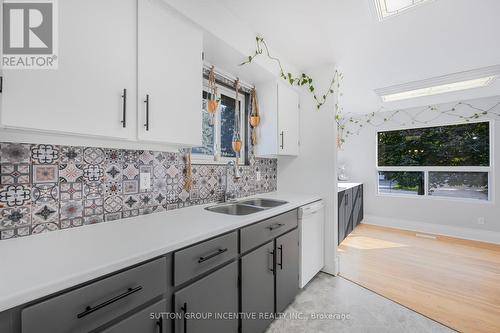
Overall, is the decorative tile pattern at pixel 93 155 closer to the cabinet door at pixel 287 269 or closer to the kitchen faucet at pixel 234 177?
the kitchen faucet at pixel 234 177

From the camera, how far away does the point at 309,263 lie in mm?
2180

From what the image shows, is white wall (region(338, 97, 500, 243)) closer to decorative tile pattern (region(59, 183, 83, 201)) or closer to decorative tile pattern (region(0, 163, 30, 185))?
decorative tile pattern (region(59, 183, 83, 201))

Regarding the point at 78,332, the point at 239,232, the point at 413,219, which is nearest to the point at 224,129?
the point at 239,232

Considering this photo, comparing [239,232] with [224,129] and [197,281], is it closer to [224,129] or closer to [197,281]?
[197,281]

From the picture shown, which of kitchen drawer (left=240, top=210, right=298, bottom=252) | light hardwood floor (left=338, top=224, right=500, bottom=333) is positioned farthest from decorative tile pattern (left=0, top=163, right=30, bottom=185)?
light hardwood floor (left=338, top=224, right=500, bottom=333)

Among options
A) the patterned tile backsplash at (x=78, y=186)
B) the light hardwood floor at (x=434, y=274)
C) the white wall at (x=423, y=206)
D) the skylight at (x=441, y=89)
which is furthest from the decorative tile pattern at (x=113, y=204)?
the white wall at (x=423, y=206)

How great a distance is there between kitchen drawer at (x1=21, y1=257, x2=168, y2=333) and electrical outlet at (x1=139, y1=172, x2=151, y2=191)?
2.20ft

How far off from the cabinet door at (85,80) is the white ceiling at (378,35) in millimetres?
889

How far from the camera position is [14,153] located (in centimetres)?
100

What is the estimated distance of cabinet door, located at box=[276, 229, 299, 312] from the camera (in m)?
1.70

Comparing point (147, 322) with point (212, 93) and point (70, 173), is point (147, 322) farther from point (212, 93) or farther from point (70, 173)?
point (212, 93)

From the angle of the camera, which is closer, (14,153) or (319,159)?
(14,153)

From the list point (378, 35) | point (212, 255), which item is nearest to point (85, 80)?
point (212, 255)

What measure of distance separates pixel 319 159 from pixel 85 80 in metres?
2.19
